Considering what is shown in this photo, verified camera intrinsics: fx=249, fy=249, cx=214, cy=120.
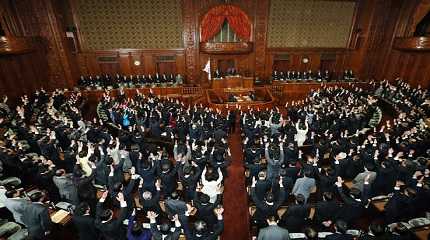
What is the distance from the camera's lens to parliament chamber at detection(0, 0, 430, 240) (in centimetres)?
508

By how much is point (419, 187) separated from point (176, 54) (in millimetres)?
13530

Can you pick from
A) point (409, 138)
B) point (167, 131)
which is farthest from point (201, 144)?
point (409, 138)

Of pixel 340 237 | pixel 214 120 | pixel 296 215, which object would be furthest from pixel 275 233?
pixel 214 120

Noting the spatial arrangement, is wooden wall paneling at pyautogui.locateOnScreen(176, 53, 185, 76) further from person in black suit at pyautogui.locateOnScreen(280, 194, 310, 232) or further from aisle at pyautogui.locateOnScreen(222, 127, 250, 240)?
person in black suit at pyautogui.locateOnScreen(280, 194, 310, 232)

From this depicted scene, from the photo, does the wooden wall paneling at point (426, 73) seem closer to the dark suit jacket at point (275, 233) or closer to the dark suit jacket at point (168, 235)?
the dark suit jacket at point (275, 233)

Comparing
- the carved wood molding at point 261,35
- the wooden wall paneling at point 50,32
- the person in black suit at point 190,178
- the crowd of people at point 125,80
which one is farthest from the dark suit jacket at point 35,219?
the carved wood molding at point 261,35

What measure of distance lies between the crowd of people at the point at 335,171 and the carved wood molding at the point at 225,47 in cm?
587

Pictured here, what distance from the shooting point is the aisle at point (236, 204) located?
6109 millimetres

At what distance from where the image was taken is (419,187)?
5336 mm

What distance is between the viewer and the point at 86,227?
181 inches

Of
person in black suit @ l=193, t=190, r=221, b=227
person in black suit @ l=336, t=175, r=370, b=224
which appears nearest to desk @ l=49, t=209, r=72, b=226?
person in black suit @ l=193, t=190, r=221, b=227

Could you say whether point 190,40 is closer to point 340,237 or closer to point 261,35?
point 261,35

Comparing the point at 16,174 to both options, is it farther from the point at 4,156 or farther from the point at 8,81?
the point at 8,81

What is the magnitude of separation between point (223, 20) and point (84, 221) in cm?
1345
